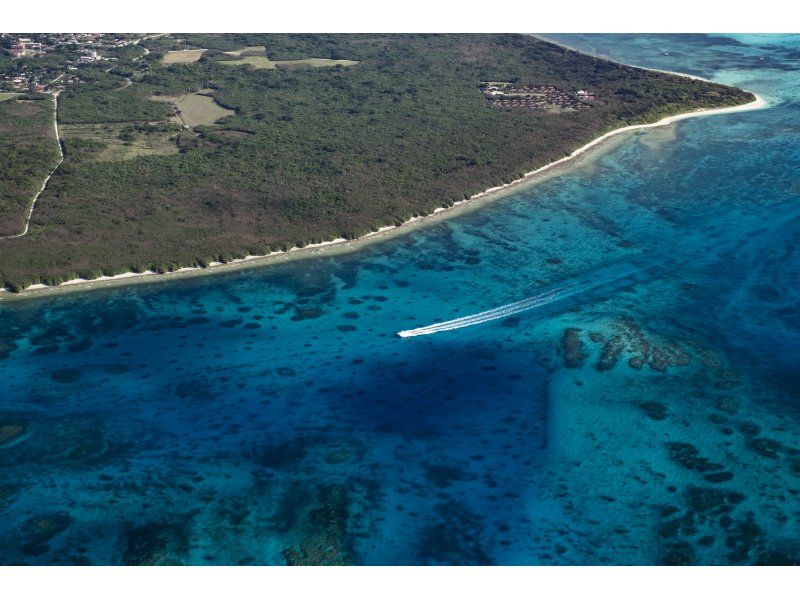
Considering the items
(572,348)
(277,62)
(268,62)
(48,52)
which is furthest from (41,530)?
(48,52)

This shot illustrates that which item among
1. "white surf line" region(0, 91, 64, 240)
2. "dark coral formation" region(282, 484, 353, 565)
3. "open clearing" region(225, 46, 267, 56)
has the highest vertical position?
"open clearing" region(225, 46, 267, 56)

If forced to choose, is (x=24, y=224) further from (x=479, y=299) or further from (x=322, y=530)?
(x=322, y=530)

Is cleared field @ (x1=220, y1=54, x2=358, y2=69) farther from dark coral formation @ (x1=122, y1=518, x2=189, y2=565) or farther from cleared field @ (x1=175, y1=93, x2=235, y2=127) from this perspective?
dark coral formation @ (x1=122, y1=518, x2=189, y2=565)

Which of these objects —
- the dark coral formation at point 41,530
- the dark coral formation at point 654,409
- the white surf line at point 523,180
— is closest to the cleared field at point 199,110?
the white surf line at point 523,180

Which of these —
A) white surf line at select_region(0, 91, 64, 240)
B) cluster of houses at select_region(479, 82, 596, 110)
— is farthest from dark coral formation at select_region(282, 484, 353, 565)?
cluster of houses at select_region(479, 82, 596, 110)

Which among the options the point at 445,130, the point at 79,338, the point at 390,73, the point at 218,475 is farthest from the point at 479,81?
the point at 218,475

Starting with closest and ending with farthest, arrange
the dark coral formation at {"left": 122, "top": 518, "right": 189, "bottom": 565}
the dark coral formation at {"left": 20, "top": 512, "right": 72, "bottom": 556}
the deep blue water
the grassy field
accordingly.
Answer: the dark coral formation at {"left": 122, "top": 518, "right": 189, "bottom": 565}
the dark coral formation at {"left": 20, "top": 512, "right": 72, "bottom": 556}
the deep blue water
the grassy field

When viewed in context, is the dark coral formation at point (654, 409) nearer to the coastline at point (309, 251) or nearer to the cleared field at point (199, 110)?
the coastline at point (309, 251)

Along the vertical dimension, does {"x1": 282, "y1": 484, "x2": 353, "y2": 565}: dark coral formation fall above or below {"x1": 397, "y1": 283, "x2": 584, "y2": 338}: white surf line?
below
